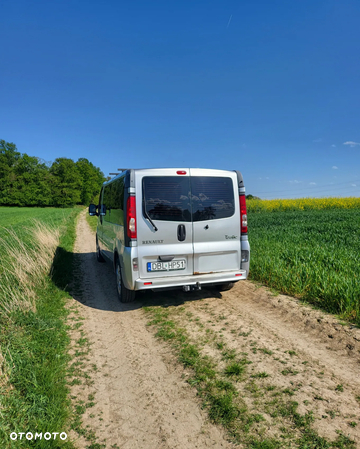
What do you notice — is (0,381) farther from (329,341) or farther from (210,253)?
(329,341)

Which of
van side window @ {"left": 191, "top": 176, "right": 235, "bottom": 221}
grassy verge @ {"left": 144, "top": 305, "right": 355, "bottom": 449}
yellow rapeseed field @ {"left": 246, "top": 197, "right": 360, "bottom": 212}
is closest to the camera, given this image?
grassy verge @ {"left": 144, "top": 305, "right": 355, "bottom": 449}

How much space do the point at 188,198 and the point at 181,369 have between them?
2.80 m

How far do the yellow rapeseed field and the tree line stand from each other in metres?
54.8

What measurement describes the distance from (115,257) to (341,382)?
4499 mm

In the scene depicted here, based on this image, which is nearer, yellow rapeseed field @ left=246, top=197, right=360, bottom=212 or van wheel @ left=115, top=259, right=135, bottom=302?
van wheel @ left=115, top=259, right=135, bottom=302

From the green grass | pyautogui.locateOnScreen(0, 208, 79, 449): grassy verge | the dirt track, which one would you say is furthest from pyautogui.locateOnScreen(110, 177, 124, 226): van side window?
the green grass

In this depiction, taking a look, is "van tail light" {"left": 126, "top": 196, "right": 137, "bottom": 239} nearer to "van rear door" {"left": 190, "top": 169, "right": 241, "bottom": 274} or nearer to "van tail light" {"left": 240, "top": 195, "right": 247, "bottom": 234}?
"van rear door" {"left": 190, "top": 169, "right": 241, "bottom": 274}

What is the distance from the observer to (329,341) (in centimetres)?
396

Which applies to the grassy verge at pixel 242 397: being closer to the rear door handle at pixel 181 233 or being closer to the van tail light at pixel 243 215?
the rear door handle at pixel 181 233

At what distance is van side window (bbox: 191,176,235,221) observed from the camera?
5266mm

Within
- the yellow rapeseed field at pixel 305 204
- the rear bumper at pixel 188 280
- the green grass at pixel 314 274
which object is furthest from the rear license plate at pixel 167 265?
the yellow rapeseed field at pixel 305 204

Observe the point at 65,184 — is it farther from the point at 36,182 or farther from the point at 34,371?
the point at 34,371

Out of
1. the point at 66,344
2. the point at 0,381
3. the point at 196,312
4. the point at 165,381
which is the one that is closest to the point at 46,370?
the point at 0,381

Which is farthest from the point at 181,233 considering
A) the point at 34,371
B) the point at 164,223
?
the point at 34,371
